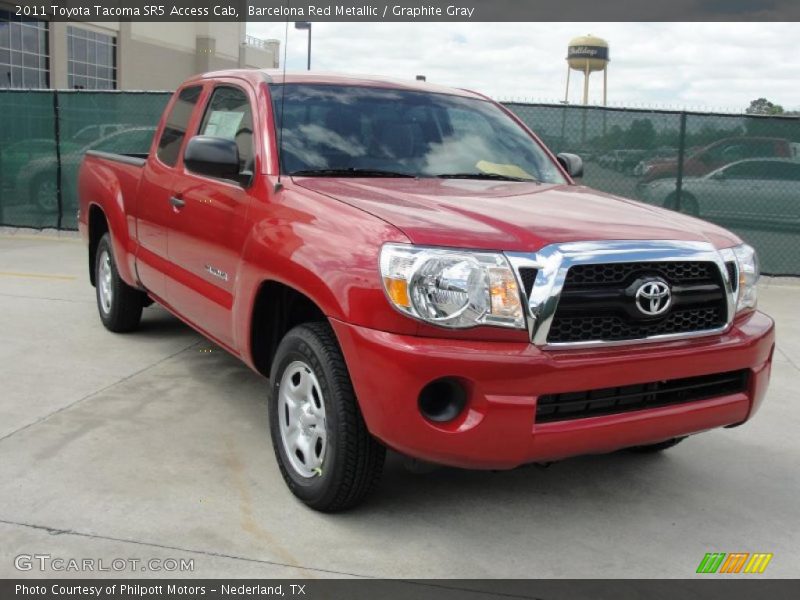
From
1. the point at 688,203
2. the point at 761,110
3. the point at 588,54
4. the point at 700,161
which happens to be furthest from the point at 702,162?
the point at 588,54

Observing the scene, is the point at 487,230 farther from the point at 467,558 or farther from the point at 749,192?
the point at 749,192

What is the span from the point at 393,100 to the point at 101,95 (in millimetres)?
8069

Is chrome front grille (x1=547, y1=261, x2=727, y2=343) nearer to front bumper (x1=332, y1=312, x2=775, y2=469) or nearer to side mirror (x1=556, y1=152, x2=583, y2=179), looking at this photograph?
front bumper (x1=332, y1=312, x2=775, y2=469)

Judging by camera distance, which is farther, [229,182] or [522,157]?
[522,157]

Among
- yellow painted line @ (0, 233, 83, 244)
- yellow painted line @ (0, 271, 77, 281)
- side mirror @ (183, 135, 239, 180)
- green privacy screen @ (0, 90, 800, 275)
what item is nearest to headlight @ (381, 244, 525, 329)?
side mirror @ (183, 135, 239, 180)

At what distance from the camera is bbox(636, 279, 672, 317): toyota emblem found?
3.20 metres

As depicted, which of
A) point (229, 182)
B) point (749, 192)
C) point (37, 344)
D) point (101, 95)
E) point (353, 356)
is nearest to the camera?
point (353, 356)

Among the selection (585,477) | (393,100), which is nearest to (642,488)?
(585,477)

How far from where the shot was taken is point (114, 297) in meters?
6.38

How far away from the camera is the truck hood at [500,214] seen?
10.3 feet

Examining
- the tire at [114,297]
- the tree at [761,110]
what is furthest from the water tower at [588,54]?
the tire at [114,297]

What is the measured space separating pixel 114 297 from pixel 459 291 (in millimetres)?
4090

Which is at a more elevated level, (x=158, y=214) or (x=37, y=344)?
(x=158, y=214)

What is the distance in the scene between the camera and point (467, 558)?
10.8 ft
